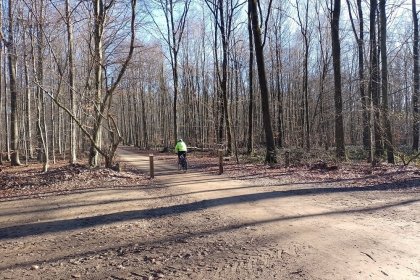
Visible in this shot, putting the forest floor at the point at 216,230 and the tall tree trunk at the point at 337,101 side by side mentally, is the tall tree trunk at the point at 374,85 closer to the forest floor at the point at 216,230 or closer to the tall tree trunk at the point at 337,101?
the tall tree trunk at the point at 337,101

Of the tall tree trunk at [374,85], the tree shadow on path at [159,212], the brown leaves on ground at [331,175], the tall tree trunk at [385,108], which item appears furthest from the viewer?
the tall tree trunk at [374,85]

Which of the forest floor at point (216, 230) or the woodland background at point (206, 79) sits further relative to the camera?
the woodland background at point (206, 79)

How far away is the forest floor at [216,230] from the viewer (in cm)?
547

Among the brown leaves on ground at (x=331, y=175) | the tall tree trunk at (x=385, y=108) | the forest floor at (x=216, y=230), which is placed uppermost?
the tall tree trunk at (x=385, y=108)

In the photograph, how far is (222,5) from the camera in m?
29.0

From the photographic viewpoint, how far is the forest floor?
5473 millimetres

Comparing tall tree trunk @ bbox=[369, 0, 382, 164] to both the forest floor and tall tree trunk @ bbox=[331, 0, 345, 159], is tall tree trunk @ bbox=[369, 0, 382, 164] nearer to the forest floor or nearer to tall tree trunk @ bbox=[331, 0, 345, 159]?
tall tree trunk @ bbox=[331, 0, 345, 159]

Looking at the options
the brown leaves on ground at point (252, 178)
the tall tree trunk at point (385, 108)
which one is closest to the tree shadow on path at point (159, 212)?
the brown leaves on ground at point (252, 178)

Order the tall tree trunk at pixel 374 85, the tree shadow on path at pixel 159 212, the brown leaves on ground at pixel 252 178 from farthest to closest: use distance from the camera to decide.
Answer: the tall tree trunk at pixel 374 85
the brown leaves on ground at pixel 252 178
the tree shadow on path at pixel 159 212

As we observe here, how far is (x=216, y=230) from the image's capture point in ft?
24.5

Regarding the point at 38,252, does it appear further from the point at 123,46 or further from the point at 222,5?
the point at 222,5

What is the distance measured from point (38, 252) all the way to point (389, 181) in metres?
11.3

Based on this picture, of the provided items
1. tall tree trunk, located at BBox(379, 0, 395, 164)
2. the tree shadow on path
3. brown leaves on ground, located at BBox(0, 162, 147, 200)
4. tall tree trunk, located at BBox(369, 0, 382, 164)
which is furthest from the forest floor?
tall tree trunk, located at BBox(369, 0, 382, 164)

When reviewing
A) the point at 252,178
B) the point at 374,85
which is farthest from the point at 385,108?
the point at 252,178
